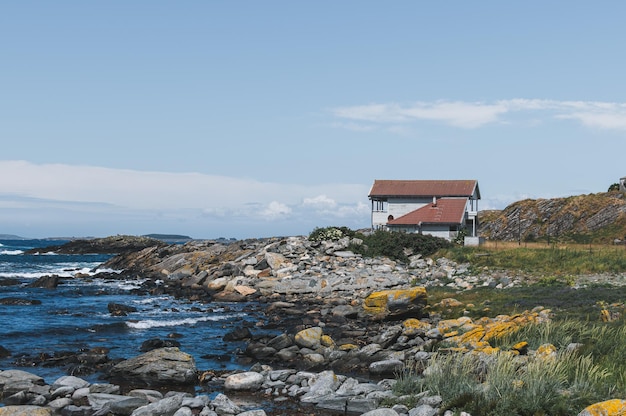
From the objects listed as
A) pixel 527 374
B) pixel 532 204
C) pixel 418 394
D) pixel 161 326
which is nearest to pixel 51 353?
pixel 161 326

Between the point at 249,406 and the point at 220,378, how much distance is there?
343 centimetres

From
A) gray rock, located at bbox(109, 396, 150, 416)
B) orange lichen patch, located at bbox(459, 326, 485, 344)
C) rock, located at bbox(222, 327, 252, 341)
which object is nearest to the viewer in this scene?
gray rock, located at bbox(109, 396, 150, 416)

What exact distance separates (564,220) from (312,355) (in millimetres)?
65080

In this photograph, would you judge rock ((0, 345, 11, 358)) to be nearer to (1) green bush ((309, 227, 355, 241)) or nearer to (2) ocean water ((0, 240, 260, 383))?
(2) ocean water ((0, 240, 260, 383))

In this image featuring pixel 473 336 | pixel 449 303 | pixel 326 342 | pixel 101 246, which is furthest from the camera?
pixel 101 246

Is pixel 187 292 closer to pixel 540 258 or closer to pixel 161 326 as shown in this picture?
pixel 161 326

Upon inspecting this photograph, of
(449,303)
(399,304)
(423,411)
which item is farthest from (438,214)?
(423,411)

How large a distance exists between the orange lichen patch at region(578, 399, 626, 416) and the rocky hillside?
2314 inches

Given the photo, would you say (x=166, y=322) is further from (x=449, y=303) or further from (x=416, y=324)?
(x=449, y=303)

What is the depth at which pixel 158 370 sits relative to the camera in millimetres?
19359

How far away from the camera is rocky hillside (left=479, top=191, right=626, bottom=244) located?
70875 mm

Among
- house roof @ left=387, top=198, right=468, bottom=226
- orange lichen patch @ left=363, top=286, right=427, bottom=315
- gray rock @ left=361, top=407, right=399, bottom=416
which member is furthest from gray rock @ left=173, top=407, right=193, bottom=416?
house roof @ left=387, top=198, right=468, bottom=226

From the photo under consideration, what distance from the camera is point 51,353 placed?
2384 centimetres

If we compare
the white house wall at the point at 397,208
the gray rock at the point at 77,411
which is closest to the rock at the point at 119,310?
the gray rock at the point at 77,411
